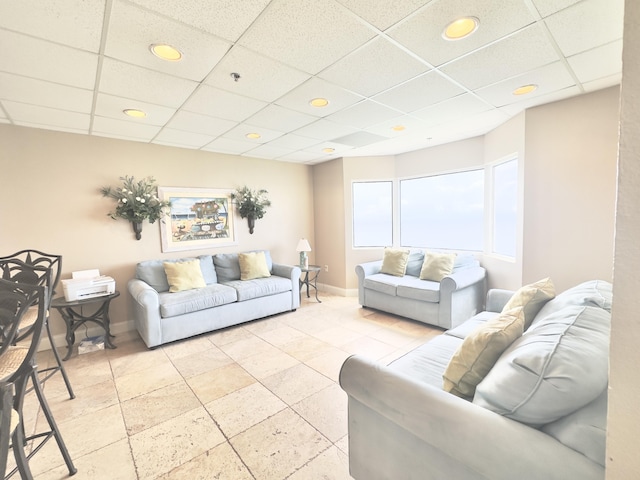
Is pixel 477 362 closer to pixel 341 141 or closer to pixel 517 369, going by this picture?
pixel 517 369

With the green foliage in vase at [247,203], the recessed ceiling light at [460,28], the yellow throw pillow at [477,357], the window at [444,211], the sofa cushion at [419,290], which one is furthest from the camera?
the green foliage in vase at [247,203]

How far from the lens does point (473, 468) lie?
3.17 feet

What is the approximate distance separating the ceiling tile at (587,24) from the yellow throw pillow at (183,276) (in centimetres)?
412

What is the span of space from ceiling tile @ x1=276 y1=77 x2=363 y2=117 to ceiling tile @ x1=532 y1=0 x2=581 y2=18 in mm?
1310

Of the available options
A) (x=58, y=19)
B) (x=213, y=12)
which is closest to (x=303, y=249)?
(x=213, y=12)

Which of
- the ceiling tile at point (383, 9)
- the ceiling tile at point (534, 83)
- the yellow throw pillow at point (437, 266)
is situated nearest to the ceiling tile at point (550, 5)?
the ceiling tile at point (383, 9)

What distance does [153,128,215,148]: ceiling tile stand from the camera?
3423 millimetres

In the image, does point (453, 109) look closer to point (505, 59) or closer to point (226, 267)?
point (505, 59)

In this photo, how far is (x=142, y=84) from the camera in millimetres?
2182

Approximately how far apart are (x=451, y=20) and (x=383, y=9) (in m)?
0.41

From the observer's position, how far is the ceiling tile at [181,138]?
3.42 meters

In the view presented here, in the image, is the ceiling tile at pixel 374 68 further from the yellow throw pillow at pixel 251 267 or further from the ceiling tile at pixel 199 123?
the yellow throw pillow at pixel 251 267

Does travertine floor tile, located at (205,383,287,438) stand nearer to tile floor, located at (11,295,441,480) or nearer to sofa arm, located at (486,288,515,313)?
tile floor, located at (11,295,441,480)

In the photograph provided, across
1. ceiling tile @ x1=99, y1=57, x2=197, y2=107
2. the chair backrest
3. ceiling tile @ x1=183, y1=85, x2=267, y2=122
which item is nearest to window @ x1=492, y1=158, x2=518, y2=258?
ceiling tile @ x1=183, y1=85, x2=267, y2=122
